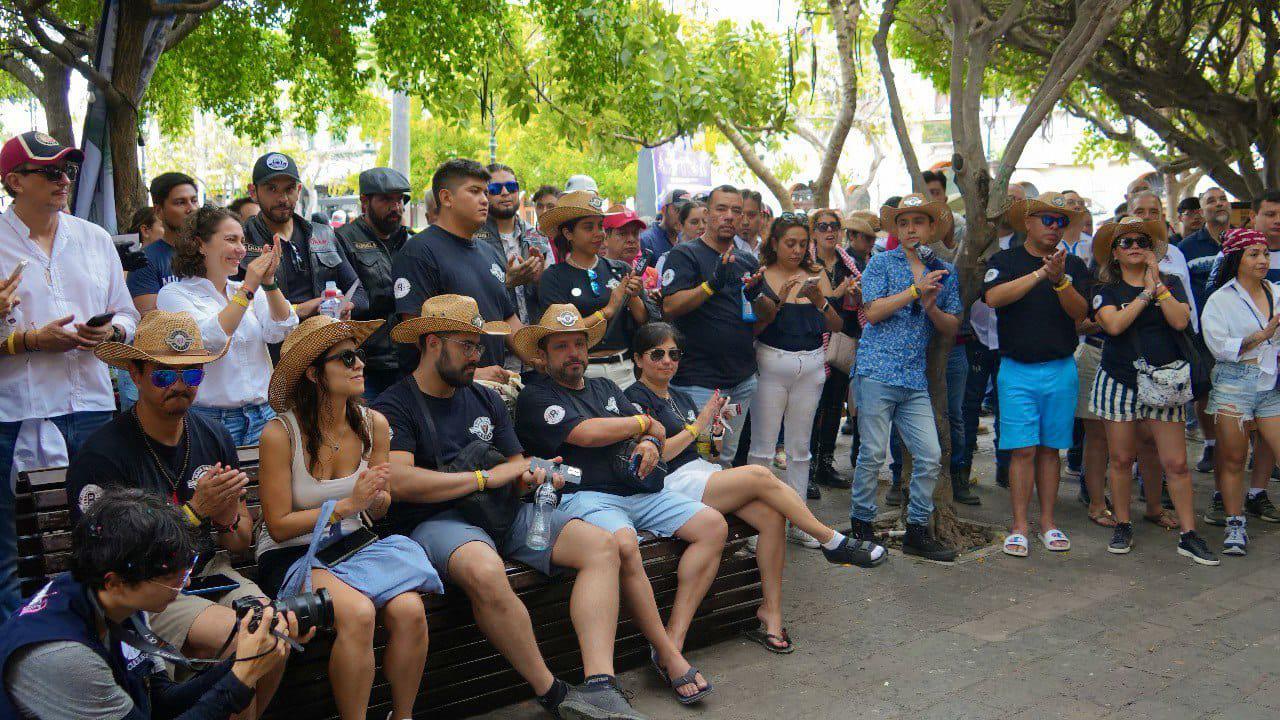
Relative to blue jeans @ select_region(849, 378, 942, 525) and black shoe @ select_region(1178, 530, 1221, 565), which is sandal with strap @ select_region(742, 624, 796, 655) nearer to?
blue jeans @ select_region(849, 378, 942, 525)

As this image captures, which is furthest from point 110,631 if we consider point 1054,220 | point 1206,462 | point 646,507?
point 1206,462

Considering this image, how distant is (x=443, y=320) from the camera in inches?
176

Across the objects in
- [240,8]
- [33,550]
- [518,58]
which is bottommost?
[33,550]

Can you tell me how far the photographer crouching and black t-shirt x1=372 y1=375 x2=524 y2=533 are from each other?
1.37 m

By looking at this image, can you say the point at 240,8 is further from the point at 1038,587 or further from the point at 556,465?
the point at 1038,587

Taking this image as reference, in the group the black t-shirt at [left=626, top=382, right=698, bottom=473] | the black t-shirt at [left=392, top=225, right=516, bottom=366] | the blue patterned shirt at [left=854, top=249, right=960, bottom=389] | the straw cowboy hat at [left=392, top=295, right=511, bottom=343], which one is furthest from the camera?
the blue patterned shirt at [left=854, top=249, right=960, bottom=389]

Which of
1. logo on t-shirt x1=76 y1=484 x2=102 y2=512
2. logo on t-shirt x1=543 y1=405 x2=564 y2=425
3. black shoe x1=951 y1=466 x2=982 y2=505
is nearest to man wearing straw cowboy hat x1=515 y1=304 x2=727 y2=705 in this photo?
logo on t-shirt x1=543 y1=405 x2=564 y2=425

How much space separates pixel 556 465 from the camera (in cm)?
461

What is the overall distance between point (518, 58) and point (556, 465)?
6652 millimetres

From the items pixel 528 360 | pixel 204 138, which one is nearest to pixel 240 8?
pixel 528 360

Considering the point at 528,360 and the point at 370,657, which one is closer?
the point at 370,657

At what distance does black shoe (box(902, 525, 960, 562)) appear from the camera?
21.3 ft

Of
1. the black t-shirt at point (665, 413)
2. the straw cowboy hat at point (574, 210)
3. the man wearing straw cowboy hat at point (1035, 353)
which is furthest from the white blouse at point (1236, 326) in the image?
the straw cowboy hat at point (574, 210)

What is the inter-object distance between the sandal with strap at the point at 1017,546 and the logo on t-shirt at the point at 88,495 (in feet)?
16.7
